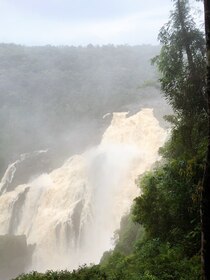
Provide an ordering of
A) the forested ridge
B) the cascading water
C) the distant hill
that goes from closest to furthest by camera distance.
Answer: the forested ridge → the cascading water → the distant hill

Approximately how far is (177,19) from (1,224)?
34.0m

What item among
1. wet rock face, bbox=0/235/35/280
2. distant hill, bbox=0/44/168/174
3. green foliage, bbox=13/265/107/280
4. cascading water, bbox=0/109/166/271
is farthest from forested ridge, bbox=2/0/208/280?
distant hill, bbox=0/44/168/174

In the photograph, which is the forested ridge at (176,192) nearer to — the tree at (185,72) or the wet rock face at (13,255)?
the tree at (185,72)

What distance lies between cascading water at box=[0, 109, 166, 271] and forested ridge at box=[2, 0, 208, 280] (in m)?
18.3

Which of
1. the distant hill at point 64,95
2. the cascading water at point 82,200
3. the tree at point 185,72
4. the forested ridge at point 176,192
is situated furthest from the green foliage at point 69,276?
the distant hill at point 64,95

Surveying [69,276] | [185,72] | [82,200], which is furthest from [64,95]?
[69,276]

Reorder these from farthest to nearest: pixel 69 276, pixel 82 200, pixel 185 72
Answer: pixel 82 200 < pixel 185 72 < pixel 69 276

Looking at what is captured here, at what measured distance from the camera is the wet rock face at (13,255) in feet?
133

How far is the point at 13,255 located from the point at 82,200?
9.75 m

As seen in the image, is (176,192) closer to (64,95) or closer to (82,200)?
(82,200)

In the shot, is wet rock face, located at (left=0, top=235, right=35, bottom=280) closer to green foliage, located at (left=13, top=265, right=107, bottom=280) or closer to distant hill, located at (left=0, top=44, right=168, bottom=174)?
distant hill, located at (left=0, top=44, right=168, bottom=174)

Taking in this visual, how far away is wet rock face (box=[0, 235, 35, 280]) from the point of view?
40.5 metres

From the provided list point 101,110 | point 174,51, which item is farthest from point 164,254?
point 101,110

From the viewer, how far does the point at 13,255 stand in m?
42.6
